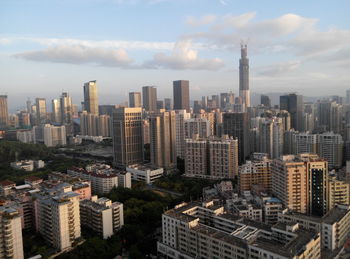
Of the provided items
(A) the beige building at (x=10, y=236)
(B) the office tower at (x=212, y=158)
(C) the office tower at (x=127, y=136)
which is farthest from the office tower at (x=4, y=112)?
(A) the beige building at (x=10, y=236)

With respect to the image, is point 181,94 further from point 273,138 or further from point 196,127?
point 273,138

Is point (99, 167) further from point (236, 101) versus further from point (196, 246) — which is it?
point (236, 101)

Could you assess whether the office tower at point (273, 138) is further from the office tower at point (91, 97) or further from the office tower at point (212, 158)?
the office tower at point (91, 97)

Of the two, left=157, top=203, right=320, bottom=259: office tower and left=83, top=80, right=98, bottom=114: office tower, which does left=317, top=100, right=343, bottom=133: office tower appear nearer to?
left=157, top=203, right=320, bottom=259: office tower

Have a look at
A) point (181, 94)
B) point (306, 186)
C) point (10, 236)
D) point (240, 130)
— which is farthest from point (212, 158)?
point (181, 94)

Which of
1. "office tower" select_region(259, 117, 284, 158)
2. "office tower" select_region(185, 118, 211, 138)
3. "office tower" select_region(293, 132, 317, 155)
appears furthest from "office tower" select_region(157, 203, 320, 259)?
"office tower" select_region(185, 118, 211, 138)

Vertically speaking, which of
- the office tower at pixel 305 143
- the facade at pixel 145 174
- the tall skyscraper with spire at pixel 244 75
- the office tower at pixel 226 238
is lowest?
the facade at pixel 145 174
